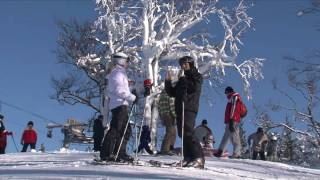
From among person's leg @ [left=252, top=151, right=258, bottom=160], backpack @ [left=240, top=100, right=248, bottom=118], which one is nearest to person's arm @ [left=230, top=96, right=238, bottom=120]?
backpack @ [left=240, top=100, right=248, bottom=118]

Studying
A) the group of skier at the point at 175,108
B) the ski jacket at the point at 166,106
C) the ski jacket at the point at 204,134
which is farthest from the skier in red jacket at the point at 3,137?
the group of skier at the point at 175,108

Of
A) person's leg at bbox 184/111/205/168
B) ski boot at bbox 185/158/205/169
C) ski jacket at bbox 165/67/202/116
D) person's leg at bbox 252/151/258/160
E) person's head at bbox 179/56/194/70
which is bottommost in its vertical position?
ski boot at bbox 185/158/205/169

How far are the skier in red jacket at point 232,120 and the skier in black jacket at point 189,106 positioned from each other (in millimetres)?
3775

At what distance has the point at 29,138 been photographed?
19312mm

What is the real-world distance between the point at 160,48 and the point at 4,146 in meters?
12.3

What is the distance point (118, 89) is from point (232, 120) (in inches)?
169

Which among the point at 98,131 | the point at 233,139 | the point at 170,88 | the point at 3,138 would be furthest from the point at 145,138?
the point at 170,88

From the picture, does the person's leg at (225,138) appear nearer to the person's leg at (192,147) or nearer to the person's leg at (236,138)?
the person's leg at (236,138)

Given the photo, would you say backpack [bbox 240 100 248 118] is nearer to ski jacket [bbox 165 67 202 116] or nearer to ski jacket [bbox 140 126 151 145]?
ski jacket [bbox 140 126 151 145]

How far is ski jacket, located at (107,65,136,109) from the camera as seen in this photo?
8.91 m

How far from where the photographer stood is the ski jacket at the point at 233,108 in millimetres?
12562

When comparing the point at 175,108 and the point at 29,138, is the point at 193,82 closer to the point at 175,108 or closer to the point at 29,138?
the point at 175,108

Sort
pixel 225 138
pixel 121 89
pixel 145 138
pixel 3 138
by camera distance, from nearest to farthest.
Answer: pixel 121 89 → pixel 225 138 → pixel 145 138 → pixel 3 138

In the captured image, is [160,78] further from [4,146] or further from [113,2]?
[4,146]
